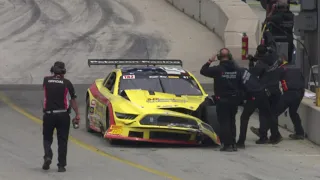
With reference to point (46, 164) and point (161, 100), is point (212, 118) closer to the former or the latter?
point (161, 100)

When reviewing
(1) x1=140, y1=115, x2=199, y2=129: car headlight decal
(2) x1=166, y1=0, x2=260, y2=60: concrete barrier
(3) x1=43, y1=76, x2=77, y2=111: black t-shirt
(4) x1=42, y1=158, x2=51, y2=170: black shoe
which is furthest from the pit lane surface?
(2) x1=166, y1=0, x2=260, y2=60: concrete barrier

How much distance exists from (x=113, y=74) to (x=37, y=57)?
11.8 m

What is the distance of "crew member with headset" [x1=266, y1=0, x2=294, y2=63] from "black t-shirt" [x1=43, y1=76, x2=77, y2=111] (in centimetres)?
1119

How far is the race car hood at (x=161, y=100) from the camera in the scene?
46.4 feet

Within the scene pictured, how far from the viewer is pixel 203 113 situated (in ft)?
47.9

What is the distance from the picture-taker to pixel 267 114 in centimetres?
1509

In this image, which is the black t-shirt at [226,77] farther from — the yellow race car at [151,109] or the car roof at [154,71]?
the car roof at [154,71]

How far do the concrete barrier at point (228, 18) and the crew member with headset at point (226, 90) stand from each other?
514 inches

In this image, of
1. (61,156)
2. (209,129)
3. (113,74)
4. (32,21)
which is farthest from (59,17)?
(61,156)

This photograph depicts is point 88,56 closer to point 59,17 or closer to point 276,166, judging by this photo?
point 59,17

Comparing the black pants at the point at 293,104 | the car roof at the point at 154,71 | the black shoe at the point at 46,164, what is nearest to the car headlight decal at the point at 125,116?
the car roof at the point at 154,71

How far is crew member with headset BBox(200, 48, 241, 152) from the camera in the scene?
1388 cm

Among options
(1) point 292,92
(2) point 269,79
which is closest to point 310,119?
(1) point 292,92

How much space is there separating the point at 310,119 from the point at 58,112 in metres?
6.16
